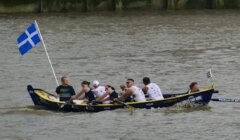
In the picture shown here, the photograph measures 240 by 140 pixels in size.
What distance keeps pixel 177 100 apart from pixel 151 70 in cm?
996

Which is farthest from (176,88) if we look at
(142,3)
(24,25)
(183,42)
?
(142,3)

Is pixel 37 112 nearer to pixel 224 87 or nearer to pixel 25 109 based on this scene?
pixel 25 109

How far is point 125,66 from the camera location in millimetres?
41344

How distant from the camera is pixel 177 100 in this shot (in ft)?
99.5

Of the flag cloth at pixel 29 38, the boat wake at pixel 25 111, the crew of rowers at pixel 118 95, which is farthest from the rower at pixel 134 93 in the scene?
Result: the flag cloth at pixel 29 38

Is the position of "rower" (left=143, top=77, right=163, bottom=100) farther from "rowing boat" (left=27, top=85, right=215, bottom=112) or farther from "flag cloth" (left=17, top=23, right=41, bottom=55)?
"flag cloth" (left=17, top=23, right=41, bottom=55)

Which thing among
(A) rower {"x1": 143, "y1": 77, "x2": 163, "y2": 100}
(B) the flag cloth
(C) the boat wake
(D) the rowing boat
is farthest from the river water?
(B) the flag cloth

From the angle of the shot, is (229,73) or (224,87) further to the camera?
(229,73)

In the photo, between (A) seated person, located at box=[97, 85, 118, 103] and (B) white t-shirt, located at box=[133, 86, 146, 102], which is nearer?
(B) white t-shirt, located at box=[133, 86, 146, 102]

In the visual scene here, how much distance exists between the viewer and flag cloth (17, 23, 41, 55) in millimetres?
32688

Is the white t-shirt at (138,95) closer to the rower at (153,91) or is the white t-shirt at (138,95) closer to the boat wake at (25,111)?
the rower at (153,91)

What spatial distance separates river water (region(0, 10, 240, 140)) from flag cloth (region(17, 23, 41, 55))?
2.17 meters

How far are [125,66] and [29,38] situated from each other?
923 cm

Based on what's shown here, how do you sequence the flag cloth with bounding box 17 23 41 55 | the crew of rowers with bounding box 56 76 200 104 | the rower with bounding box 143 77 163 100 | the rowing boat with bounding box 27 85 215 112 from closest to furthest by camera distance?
Result: the rowing boat with bounding box 27 85 215 112, the crew of rowers with bounding box 56 76 200 104, the rower with bounding box 143 77 163 100, the flag cloth with bounding box 17 23 41 55
